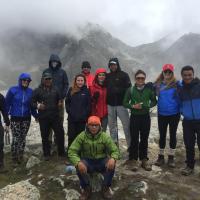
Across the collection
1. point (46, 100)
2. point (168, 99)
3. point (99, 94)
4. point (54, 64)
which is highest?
point (54, 64)

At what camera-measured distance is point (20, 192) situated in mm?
8625

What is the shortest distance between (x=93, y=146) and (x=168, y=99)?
2.74 meters

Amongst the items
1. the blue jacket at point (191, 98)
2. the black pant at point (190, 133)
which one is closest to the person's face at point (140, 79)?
the blue jacket at point (191, 98)

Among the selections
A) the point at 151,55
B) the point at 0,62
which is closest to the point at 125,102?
the point at 0,62

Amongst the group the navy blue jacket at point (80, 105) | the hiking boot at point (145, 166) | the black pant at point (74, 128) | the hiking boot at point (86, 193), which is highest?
the navy blue jacket at point (80, 105)

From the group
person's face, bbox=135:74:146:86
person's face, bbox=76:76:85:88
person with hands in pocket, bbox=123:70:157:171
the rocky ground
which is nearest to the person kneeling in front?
the rocky ground

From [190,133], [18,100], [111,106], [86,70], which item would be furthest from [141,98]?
[18,100]

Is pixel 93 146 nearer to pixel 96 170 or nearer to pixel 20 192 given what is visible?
pixel 96 170

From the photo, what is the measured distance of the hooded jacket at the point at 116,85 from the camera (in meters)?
9.84

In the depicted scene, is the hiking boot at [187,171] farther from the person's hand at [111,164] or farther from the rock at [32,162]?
the rock at [32,162]

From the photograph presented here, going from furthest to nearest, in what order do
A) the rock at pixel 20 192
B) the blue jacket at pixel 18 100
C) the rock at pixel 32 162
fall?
the rock at pixel 32 162 < the blue jacket at pixel 18 100 < the rock at pixel 20 192

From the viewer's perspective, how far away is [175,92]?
30.2ft

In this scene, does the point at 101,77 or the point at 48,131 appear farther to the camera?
the point at 48,131

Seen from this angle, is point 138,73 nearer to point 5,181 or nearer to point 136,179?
point 136,179
